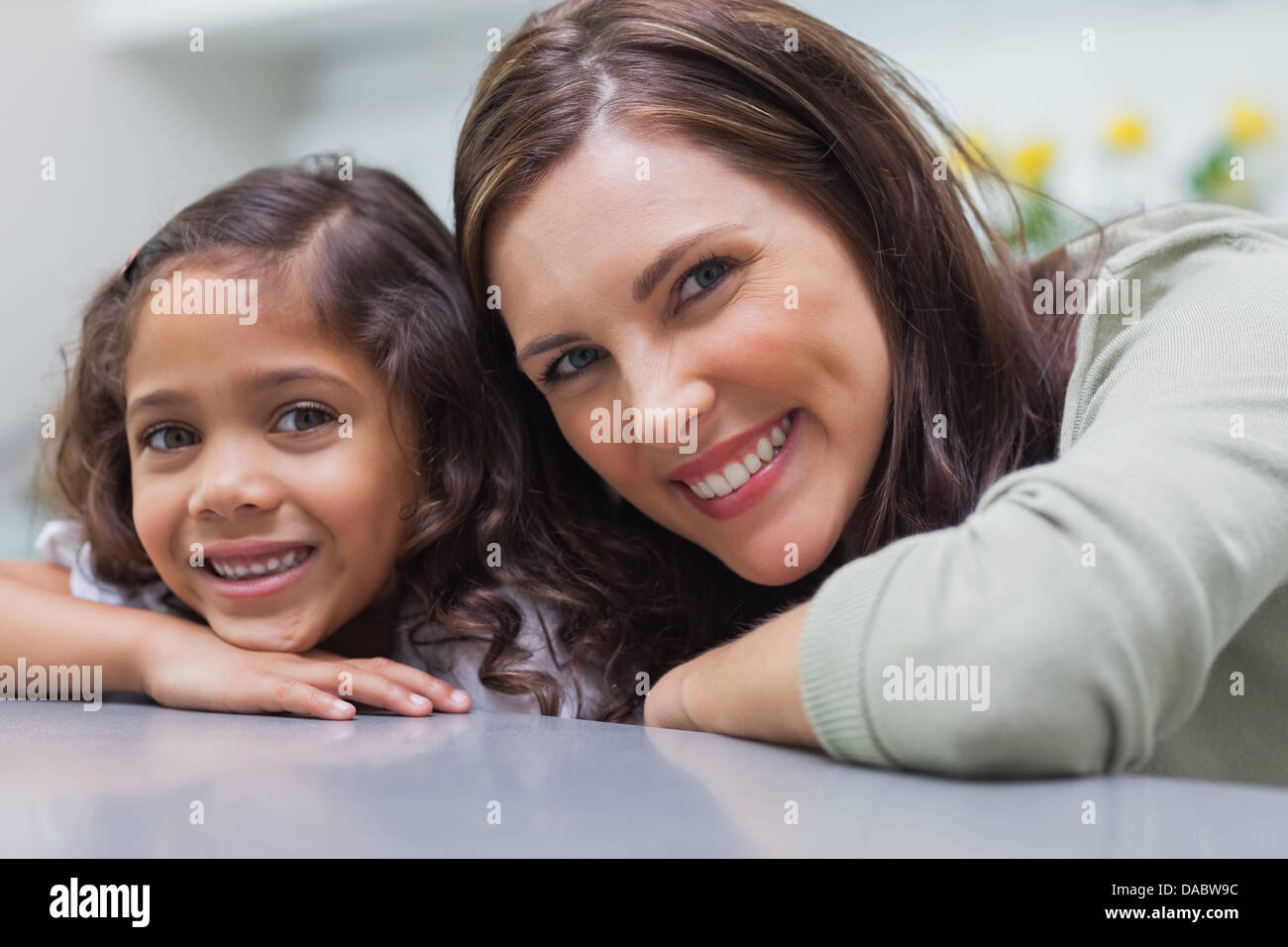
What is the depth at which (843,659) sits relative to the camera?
66 centimetres

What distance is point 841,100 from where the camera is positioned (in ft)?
3.58

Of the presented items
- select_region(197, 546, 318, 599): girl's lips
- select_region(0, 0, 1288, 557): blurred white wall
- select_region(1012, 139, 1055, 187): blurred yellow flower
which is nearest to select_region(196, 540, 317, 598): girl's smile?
select_region(197, 546, 318, 599): girl's lips

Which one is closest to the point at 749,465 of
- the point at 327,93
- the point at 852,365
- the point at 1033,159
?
the point at 852,365

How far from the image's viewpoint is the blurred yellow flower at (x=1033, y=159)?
253 cm

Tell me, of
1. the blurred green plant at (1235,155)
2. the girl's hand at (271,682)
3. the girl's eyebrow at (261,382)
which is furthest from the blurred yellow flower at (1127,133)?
the girl's hand at (271,682)

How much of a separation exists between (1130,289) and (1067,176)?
1844 millimetres

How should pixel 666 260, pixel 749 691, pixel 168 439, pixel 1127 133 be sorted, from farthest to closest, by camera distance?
pixel 1127 133, pixel 168 439, pixel 666 260, pixel 749 691

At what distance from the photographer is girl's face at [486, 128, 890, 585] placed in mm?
984

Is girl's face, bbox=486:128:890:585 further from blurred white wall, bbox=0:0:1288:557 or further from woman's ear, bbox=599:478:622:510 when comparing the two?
blurred white wall, bbox=0:0:1288:557

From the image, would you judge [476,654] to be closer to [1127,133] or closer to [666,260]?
[666,260]

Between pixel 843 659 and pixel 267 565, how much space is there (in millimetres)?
699

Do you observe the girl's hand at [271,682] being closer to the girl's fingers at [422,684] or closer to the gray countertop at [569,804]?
the girl's fingers at [422,684]

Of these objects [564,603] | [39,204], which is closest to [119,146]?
[39,204]

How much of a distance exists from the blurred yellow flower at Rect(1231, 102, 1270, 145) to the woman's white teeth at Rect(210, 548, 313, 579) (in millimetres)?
2085
